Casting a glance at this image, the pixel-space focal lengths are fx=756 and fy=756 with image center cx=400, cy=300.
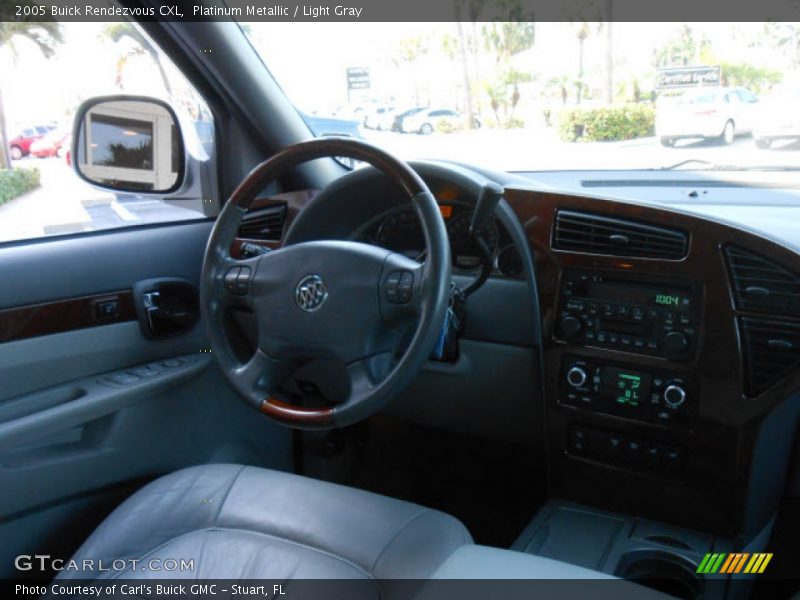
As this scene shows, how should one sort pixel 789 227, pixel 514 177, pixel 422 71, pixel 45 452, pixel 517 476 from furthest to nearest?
1. pixel 422 71
2. pixel 517 476
3. pixel 514 177
4. pixel 45 452
5. pixel 789 227

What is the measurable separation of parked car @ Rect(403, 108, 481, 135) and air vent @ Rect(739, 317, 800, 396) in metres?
1.30

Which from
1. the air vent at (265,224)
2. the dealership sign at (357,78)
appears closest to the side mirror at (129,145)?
the air vent at (265,224)

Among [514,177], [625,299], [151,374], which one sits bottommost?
[151,374]

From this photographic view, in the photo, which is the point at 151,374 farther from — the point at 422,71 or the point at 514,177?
the point at 422,71

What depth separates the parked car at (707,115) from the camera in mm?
2242

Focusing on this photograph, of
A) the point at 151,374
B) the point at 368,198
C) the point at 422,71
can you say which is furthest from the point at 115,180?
the point at 422,71

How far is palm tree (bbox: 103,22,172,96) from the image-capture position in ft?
7.85

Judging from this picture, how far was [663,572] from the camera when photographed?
2.09m

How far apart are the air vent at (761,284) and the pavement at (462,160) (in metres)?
0.54

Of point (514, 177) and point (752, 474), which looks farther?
point (514, 177)

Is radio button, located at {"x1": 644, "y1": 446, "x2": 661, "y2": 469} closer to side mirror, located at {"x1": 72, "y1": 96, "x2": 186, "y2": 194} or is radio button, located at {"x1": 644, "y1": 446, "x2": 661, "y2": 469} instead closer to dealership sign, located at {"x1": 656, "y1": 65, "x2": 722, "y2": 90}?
dealership sign, located at {"x1": 656, "y1": 65, "x2": 722, "y2": 90}

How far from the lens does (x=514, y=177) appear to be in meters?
2.30

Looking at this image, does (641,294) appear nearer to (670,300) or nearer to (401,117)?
(670,300)

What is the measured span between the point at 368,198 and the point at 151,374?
2.95ft
